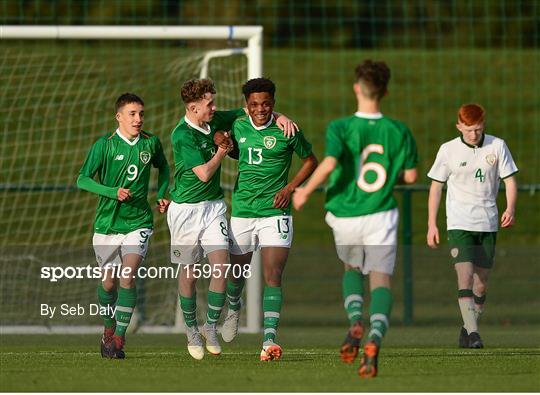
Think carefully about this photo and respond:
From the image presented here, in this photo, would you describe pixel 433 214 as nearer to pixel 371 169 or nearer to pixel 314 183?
pixel 371 169

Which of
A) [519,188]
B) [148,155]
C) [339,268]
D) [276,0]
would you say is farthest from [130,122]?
[276,0]

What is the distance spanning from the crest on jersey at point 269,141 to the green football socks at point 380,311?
1688mm

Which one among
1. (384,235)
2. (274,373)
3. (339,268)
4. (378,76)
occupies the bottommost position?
(274,373)

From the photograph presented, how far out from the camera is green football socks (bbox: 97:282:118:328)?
10.7 m

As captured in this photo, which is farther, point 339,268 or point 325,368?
point 339,268

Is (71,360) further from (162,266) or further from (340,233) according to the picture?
(162,266)

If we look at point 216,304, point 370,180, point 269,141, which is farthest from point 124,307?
point 370,180

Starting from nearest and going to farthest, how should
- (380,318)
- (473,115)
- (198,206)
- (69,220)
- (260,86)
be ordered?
(380,318) → (260,86) → (198,206) → (473,115) → (69,220)

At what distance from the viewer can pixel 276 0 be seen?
31.2 metres

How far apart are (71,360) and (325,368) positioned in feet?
6.40

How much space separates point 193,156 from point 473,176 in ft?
8.36

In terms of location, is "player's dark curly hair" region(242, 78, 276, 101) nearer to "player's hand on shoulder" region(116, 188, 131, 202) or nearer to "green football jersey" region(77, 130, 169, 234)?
"green football jersey" region(77, 130, 169, 234)

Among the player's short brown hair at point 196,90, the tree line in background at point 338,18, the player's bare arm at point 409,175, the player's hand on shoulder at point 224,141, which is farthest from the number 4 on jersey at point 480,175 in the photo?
the tree line in background at point 338,18

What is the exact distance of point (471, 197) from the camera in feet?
38.0
